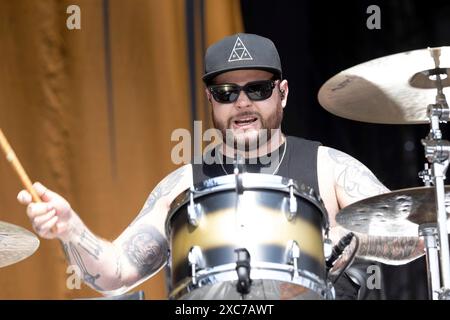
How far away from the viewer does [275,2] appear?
4.31m

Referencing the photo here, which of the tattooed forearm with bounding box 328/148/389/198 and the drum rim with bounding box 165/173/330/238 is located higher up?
the drum rim with bounding box 165/173/330/238

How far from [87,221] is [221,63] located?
127 cm

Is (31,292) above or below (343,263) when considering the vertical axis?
below

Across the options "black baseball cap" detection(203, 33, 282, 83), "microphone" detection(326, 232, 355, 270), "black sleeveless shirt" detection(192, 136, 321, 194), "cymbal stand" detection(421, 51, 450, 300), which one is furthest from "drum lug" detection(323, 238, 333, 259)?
"black baseball cap" detection(203, 33, 282, 83)

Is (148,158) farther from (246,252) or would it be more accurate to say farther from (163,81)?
(246,252)

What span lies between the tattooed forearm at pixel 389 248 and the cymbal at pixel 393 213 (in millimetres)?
99

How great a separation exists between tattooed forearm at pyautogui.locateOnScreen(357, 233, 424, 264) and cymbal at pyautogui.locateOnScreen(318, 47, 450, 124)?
1.62 feet

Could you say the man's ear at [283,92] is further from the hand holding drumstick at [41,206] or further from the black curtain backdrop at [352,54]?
the hand holding drumstick at [41,206]

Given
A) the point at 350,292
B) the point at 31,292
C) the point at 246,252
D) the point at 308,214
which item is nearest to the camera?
the point at 246,252

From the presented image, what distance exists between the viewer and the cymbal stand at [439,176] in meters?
2.63

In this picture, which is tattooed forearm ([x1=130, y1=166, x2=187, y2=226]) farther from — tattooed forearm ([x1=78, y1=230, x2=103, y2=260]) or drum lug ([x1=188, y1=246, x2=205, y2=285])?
drum lug ([x1=188, y1=246, x2=205, y2=285])

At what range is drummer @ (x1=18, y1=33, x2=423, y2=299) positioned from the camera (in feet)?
10.2

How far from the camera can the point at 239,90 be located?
3.19 meters
